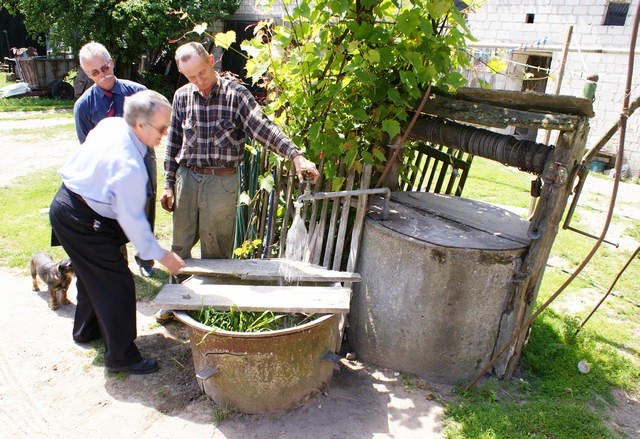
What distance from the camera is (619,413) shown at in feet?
11.0

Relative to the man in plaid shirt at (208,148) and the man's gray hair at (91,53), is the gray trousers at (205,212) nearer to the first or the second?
the man in plaid shirt at (208,148)

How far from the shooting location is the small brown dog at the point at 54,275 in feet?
12.9

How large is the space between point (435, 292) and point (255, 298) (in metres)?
1.21

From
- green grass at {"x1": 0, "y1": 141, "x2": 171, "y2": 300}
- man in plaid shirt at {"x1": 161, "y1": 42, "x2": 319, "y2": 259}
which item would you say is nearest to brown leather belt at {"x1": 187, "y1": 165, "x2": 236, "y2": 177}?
man in plaid shirt at {"x1": 161, "y1": 42, "x2": 319, "y2": 259}

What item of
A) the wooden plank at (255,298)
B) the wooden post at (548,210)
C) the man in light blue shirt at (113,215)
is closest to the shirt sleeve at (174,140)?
the man in light blue shirt at (113,215)

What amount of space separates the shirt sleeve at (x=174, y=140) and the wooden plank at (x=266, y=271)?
688mm

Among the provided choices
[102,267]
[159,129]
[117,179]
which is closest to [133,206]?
[117,179]

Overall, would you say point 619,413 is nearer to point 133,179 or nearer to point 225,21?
point 133,179

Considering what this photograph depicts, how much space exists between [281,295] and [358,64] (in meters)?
1.58

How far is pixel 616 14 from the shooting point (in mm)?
10391

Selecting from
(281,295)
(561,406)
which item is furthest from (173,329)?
(561,406)

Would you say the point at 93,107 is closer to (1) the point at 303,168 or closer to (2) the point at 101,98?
(2) the point at 101,98

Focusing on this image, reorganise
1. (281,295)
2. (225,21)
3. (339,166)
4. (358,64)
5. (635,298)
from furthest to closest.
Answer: (225,21) → (635,298) → (339,166) → (358,64) → (281,295)

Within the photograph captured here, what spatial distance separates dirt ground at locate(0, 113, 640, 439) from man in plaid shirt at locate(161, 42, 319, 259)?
88 centimetres
